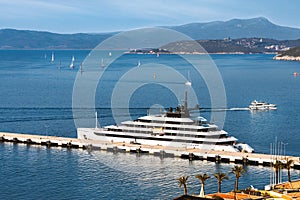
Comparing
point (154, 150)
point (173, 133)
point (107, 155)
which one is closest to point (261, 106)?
point (173, 133)

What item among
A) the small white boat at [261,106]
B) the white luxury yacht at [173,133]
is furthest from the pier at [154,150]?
the small white boat at [261,106]

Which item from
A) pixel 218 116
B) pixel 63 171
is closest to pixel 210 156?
pixel 63 171

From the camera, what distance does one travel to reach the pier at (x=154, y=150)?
146 feet

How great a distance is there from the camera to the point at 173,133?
49469mm

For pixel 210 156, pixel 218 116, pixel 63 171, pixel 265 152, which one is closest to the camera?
pixel 63 171

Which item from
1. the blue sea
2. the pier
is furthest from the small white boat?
the pier

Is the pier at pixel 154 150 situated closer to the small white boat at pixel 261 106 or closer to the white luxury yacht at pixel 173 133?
the white luxury yacht at pixel 173 133

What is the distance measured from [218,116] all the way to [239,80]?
5931 centimetres

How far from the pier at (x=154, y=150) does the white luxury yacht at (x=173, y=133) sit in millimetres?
832

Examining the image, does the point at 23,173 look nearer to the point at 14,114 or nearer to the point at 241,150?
the point at 241,150

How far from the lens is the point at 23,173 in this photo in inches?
1608

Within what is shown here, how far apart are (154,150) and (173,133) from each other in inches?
92.4

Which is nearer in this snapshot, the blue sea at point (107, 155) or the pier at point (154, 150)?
the blue sea at point (107, 155)

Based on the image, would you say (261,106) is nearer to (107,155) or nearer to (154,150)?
(154,150)
